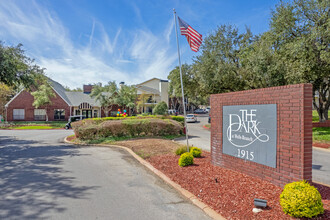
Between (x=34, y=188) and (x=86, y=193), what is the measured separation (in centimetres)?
155

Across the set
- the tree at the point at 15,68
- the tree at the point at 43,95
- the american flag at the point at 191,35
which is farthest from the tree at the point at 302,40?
the tree at the point at 43,95

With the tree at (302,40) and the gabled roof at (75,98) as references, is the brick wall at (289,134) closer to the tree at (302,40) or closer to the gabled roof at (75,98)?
the tree at (302,40)

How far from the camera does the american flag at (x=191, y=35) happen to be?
8.58 m

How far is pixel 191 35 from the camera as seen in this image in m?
8.62

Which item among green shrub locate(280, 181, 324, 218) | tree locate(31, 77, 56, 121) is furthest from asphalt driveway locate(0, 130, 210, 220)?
tree locate(31, 77, 56, 121)

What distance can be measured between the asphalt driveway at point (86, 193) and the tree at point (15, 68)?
7.55 metres

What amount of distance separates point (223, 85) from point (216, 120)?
14569mm

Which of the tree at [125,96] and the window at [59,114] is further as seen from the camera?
the window at [59,114]

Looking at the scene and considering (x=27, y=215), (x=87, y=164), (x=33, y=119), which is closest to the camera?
(x=27, y=215)

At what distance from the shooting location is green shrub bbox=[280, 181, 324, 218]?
3.44 m

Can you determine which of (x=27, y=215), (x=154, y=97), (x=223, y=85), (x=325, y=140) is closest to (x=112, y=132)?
(x=27, y=215)

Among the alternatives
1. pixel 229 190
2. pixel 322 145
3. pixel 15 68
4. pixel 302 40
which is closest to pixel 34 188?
pixel 229 190

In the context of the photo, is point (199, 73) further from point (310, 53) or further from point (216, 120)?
point (216, 120)

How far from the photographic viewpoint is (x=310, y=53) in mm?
13742
